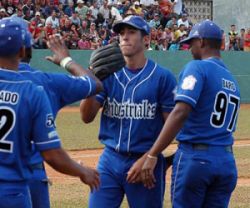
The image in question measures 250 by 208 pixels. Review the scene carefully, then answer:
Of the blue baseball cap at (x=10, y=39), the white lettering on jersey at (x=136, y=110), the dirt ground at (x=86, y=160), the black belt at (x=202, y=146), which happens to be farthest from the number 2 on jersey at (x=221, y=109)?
the dirt ground at (x=86, y=160)

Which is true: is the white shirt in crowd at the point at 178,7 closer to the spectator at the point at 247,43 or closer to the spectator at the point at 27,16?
the spectator at the point at 247,43

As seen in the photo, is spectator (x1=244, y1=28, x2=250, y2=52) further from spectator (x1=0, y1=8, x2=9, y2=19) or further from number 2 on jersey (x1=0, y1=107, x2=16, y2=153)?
number 2 on jersey (x1=0, y1=107, x2=16, y2=153)

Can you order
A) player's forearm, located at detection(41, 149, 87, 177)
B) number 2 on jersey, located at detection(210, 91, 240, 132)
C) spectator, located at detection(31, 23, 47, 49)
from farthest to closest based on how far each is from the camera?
spectator, located at detection(31, 23, 47, 49) → number 2 on jersey, located at detection(210, 91, 240, 132) → player's forearm, located at detection(41, 149, 87, 177)

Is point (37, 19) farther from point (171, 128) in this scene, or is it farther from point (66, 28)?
point (171, 128)

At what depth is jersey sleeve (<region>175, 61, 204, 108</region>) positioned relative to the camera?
5.44m

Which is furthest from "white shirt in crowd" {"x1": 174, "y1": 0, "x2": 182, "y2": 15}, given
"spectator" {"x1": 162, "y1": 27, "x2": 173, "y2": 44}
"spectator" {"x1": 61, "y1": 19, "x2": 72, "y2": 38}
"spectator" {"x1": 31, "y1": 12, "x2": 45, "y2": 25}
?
"spectator" {"x1": 31, "y1": 12, "x2": 45, "y2": 25}

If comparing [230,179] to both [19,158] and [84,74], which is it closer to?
[84,74]

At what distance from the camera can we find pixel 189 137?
18.6 feet

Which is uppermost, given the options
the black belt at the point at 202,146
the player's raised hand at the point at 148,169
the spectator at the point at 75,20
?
the black belt at the point at 202,146

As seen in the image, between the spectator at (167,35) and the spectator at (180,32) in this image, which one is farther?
the spectator at (180,32)

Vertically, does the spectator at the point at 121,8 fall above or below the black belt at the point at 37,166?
below

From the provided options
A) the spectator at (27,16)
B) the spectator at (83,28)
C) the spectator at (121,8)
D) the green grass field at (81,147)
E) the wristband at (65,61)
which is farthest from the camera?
the spectator at (121,8)

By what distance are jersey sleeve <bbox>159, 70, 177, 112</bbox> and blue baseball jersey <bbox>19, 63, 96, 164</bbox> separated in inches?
41.2

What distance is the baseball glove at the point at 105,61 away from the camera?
18.1 ft
